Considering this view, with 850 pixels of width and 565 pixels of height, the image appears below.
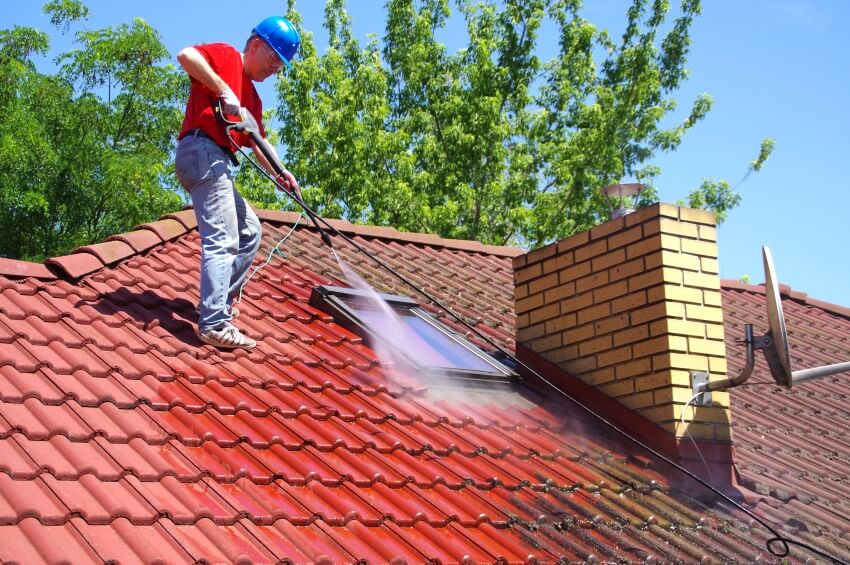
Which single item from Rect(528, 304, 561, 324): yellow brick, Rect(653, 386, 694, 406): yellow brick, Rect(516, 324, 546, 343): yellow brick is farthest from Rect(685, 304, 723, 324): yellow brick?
Rect(516, 324, 546, 343): yellow brick

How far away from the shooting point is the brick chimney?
6387mm

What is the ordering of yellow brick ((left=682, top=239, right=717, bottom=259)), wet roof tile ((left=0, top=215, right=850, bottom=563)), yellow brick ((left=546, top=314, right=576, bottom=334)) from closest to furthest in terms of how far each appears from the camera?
wet roof tile ((left=0, top=215, right=850, bottom=563)) < yellow brick ((left=682, top=239, right=717, bottom=259)) < yellow brick ((left=546, top=314, right=576, bottom=334))

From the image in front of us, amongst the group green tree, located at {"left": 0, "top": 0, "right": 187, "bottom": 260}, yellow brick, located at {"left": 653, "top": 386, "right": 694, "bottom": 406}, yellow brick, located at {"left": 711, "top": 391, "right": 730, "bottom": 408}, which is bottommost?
yellow brick, located at {"left": 653, "top": 386, "right": 694, "bottom": 406}

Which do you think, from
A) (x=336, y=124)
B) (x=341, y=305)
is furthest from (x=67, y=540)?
(x=336, y=124)

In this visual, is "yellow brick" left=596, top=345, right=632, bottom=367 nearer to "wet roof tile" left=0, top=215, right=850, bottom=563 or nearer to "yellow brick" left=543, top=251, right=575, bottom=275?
"wet roof tile" left=0, top=215, right=850, bottom=563

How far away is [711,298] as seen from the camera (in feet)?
21.9

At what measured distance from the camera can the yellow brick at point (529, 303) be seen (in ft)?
24.2

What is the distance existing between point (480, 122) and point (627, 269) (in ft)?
63.2

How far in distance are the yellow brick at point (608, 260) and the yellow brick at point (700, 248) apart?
41 centimetres

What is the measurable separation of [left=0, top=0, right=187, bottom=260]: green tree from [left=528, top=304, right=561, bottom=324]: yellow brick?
1751cm

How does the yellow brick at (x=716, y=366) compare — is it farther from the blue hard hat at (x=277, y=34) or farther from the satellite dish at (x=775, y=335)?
the blue hard hat at (x=277, y=34)

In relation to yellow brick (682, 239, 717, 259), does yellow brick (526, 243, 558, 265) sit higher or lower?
higher

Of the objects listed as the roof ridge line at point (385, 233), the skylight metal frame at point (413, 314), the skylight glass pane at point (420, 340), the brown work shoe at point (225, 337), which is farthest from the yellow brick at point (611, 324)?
the brown work shoe at point (225, 337)

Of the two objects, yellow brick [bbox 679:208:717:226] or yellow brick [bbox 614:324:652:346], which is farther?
yellow brick [bbox 679:208:717:226]
